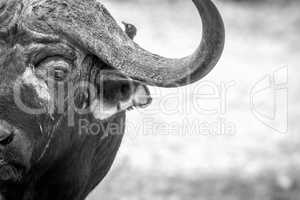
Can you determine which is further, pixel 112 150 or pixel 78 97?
pixel 112 150

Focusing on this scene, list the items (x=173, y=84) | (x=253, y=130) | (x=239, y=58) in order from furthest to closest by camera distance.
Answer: (x=239, y=58)
(x=253, y=130)
(x=173, y=84)

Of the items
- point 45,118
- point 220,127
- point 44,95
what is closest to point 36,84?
point 44,95

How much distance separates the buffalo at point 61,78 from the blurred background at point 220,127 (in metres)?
1.79

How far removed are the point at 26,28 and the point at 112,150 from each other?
1097 millimetres

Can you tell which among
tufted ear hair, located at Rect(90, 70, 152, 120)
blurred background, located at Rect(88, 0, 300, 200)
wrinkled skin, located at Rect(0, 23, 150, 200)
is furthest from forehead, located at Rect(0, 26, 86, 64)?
blurred background, located at Rect(88, 0, 300, 200)

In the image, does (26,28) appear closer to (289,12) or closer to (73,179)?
(73,179)

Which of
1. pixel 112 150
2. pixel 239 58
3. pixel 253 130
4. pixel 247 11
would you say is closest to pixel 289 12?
pixel 247 11

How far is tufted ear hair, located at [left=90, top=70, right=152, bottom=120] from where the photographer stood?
4328 mm

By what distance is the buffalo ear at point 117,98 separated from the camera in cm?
434

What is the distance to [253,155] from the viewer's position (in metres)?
11.0

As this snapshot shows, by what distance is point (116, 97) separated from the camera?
4.38 m

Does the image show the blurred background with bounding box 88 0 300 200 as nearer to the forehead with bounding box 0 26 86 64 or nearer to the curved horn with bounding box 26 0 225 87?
the curved horn with bounding box 26 0 225 87

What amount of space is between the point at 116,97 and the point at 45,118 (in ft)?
1.55

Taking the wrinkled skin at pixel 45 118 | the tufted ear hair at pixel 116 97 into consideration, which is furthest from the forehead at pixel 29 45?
the tufted ear hair at pixel 116 97
